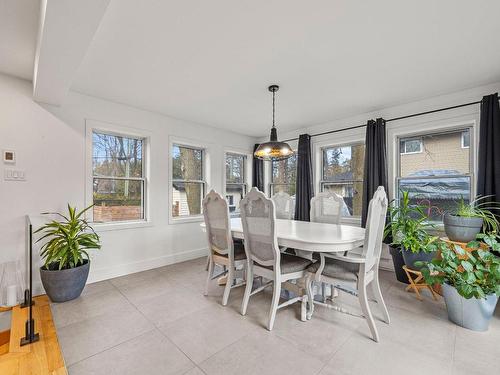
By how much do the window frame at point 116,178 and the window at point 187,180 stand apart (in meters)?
0.49

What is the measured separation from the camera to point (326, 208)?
135 inches

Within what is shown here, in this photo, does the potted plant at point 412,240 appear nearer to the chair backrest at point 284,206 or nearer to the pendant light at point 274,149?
the chair backrest at point 284,206

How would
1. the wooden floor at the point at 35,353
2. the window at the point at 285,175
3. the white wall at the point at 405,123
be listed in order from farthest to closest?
1. the window at the point at 285,175
2. the white wall at the point at 405,123
3. the wooden floor at the point at 35,353

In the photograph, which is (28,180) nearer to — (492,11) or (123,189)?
(123,189)

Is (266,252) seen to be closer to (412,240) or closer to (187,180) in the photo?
Result: (412,240)

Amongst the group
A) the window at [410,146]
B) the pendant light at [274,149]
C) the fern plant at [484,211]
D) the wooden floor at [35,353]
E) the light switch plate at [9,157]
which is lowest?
the wooden floor at [35,353]

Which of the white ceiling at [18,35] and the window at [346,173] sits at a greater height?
the white ceiling at [18,35]

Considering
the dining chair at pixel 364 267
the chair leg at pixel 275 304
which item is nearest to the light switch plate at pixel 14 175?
the chair leg at pixel 275 304

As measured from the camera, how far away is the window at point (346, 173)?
405cm

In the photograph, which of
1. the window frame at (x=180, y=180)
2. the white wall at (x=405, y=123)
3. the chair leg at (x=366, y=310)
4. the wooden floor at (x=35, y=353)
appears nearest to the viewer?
the wooden floor at (x=35, y=353)

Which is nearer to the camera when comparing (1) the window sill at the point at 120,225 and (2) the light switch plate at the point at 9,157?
(2) the light switch plate at the point at 9,157

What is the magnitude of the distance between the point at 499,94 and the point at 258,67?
2.79 meters

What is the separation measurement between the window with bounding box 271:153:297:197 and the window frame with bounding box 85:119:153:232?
2485 mm

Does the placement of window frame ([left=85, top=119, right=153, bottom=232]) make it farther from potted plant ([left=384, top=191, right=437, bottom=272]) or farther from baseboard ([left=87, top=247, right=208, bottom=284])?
potted plant ([left=384, top=191, right=437, bottom=272])
